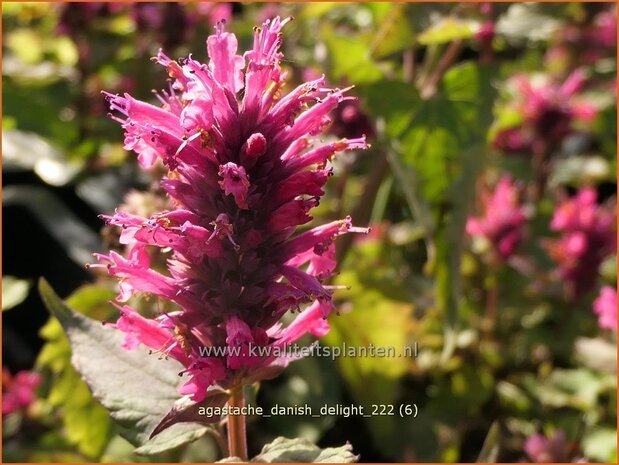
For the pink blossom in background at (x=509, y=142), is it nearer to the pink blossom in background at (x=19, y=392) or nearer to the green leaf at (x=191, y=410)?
the pink blossom in background at (x=19, y=392)

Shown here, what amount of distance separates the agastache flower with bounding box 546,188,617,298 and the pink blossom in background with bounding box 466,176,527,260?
11 cm

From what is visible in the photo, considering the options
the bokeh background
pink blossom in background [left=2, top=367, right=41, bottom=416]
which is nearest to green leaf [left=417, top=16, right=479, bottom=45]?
the bokeh background

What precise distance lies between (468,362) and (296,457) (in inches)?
44.8

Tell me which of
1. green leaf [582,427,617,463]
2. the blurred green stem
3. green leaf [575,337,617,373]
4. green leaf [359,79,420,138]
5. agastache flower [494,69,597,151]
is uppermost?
the blurred green stem

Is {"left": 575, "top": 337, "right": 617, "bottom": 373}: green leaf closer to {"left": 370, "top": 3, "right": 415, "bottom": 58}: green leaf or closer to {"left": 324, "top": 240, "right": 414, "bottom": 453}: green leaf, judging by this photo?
{"left": 324, "top": 240, "right": 414, "bottom": 453}: green leaf

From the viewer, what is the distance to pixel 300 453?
2.88 feet

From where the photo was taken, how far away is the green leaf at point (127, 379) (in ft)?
2.87

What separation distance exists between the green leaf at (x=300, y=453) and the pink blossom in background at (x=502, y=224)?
4.00 feet

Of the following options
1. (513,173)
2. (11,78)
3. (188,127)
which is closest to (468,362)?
(513,173)

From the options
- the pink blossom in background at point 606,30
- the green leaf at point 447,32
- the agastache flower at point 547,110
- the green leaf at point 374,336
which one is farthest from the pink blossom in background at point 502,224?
the pink blossom in background at point 606,30

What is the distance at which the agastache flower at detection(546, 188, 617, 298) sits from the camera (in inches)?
77.7

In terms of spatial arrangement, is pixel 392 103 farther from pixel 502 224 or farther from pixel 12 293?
pixel 12 293

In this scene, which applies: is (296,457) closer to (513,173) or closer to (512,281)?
(512,281)

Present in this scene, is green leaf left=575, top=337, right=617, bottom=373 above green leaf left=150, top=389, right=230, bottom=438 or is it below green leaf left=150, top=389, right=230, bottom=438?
below
